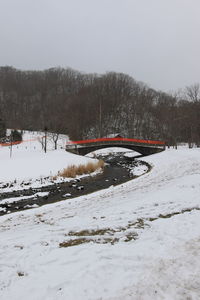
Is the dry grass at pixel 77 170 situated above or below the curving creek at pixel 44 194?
above

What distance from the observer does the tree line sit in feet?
241

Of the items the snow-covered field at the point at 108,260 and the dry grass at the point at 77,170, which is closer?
the snow-covered field at the point at 108,260

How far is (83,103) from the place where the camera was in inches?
3344

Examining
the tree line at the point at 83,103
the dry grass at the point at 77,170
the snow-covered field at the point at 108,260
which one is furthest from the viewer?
the tree line at the point at 83,103

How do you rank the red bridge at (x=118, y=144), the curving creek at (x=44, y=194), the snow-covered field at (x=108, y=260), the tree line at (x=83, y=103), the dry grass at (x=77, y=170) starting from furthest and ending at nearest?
the tree line at (x=83, y=103), the red bridge at (x=118, y=144), the dry grass at (x=77, y=170), the curving creek at (x=44, y=194), the snow-covered field at (x=108, y=260)

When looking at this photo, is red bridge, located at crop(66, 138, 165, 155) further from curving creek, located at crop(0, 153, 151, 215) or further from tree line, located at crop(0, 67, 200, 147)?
curving creek, located at crop(0, 153, 151, 215)

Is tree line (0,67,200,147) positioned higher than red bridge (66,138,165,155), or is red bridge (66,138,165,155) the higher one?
tree line (0,67,200,147)

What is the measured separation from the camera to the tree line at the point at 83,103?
73312 millimetres

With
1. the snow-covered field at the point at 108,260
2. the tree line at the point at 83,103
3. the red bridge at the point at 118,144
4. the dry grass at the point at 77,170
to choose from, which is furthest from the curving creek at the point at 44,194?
the tree line at the point at 83,103

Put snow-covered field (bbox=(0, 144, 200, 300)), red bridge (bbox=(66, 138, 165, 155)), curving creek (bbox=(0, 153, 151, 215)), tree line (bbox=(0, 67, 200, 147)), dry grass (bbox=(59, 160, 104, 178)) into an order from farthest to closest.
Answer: tree line (bbox=(0, 67, 200, 147)) < red bridge (bbox=(66, 138, 165, 155)) < dry grass (bbox=(59, 160, 104, 178)) < curving creek (bbox=(0, 153, 151, 215)) < snow-covered field (bbox=(0, 144, 200, 300))

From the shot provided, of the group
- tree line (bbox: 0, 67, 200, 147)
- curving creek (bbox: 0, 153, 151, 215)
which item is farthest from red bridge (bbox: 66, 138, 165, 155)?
curving creek (bbox: 0, 153, 151, 215)

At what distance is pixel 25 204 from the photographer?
12.7 meters

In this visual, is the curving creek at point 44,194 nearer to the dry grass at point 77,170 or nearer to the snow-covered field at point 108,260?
the dry grass at point 77,170

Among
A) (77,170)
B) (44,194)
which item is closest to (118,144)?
(77,170)
